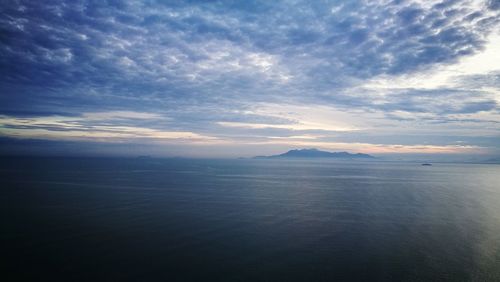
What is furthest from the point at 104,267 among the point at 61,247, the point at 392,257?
the point at 392,257

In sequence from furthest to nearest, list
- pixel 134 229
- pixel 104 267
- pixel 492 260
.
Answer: pixel 134 229
pixel 492 260
pixel 104 267

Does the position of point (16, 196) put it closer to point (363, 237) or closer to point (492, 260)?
point (363, 237)

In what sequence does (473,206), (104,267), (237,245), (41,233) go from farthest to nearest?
(473,206), (41,233), (237,245), (104,267)

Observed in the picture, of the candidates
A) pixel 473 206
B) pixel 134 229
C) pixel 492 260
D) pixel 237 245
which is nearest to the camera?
pixel 492 260

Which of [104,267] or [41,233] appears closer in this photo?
[104,267]

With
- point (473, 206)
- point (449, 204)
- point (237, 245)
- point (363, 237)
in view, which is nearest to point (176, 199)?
point (237, 245)

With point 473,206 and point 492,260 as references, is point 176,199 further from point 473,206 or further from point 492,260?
point 473,206

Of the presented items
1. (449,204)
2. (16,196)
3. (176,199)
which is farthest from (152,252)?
(449,204)

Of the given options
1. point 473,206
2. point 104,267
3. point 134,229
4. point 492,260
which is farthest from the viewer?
point 473,206

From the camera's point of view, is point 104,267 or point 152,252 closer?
point 104,267
